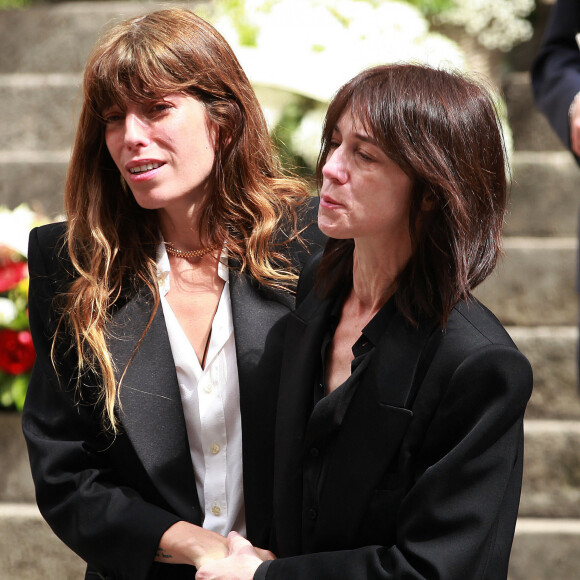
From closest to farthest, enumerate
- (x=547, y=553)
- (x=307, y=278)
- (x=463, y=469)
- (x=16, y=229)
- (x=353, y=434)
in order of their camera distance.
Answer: (x=463, y=469) < (x=353, y=434) < (x=307, y=278) < (x=547, y=553) < (x=16, y=229)

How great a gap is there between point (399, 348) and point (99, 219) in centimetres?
80

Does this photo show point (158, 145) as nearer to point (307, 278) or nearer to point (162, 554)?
point (307, 278)

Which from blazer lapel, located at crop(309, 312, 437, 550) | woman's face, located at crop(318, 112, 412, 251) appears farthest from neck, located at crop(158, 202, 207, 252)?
blazer lapel, located at crop(309, 312, 437, 550)

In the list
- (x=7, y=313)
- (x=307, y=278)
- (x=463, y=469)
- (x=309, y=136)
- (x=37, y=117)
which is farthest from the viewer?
(x=37, y=117)

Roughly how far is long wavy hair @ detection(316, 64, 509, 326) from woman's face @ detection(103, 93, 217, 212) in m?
0.48

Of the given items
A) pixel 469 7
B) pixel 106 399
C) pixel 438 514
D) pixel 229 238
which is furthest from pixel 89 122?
pixel 469 7

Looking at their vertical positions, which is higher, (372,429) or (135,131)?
(135,131)

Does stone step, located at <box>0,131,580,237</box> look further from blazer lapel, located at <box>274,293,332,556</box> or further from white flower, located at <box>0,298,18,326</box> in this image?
blazer lapel, located at <box>274,293,332,556</box>

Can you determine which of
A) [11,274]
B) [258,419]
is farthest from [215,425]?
[11,274]

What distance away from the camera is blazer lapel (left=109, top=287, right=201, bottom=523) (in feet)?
5.91

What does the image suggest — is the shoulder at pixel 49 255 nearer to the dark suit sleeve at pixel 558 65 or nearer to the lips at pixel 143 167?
the lips at pixel 143 167

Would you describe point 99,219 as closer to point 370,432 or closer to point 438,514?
point 370,432

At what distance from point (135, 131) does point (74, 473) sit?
704 millimetres

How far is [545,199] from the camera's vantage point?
145 inches
